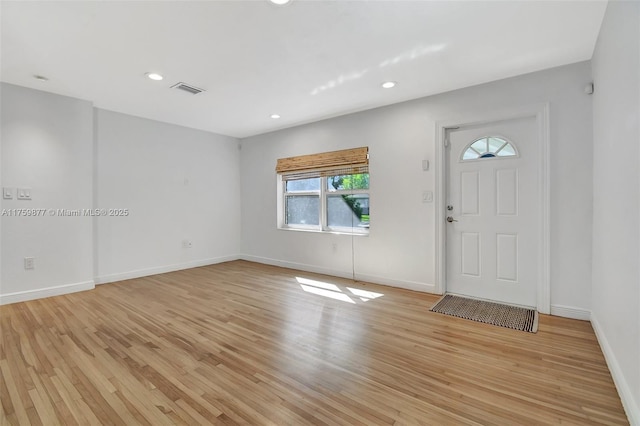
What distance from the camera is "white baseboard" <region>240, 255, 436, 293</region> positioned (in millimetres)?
3646

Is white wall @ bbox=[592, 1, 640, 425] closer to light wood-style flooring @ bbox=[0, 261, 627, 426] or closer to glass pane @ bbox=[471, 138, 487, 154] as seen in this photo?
light wood-style flooring @ bbox=[0, 261, 627, 426]

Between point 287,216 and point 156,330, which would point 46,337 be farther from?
point 287,216

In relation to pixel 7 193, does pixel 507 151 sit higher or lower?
higher

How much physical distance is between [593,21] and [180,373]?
3.83 meters

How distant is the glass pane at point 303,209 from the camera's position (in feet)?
16.3

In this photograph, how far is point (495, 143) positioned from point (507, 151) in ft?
0.50

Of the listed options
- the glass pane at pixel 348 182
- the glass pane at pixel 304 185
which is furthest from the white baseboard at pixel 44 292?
the glass pane at pixel 348 182

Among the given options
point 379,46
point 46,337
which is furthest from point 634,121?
Result: point 46,337

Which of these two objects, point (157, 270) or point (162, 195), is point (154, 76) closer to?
point (162, 195)

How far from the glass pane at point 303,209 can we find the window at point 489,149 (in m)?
2.39

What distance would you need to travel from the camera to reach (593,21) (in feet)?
7.04

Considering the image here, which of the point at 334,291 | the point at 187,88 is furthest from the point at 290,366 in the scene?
the point at 187,88

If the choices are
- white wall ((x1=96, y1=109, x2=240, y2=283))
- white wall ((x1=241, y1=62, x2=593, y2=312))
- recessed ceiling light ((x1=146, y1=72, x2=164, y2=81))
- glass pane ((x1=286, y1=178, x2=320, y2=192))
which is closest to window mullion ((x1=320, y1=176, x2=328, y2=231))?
glass pane ((x1=286, y1=178, x2=320, y2=192))

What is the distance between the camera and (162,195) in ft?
15.7
